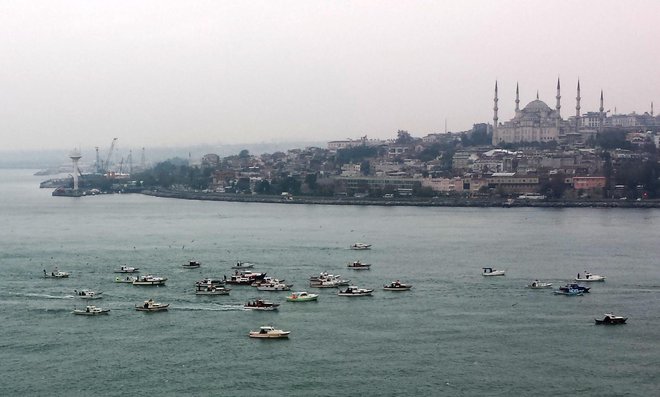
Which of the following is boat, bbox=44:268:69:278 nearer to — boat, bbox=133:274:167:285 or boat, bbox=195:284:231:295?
boat, bbox=133:274:167:285

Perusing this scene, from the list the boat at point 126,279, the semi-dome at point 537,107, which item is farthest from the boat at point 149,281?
the semi-dome at point 537,107

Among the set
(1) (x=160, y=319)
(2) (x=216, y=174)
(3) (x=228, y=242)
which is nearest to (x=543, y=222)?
(3) (x=228, y=242)

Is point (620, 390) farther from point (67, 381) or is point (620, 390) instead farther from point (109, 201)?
point (109, 201)

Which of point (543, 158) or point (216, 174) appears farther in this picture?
point (216, 174)

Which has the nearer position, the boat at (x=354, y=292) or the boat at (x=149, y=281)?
the boat at (x=354, y=292)

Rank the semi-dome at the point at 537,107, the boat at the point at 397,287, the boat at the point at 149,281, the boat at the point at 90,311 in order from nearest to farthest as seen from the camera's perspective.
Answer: the boat at the point at 90,311 < the boat at the point at 397,287 < the boat at the point at 149,281 < the semi-dome at the point at 537,107

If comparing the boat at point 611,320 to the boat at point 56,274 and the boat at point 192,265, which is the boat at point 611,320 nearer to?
the boat at point 192,265
